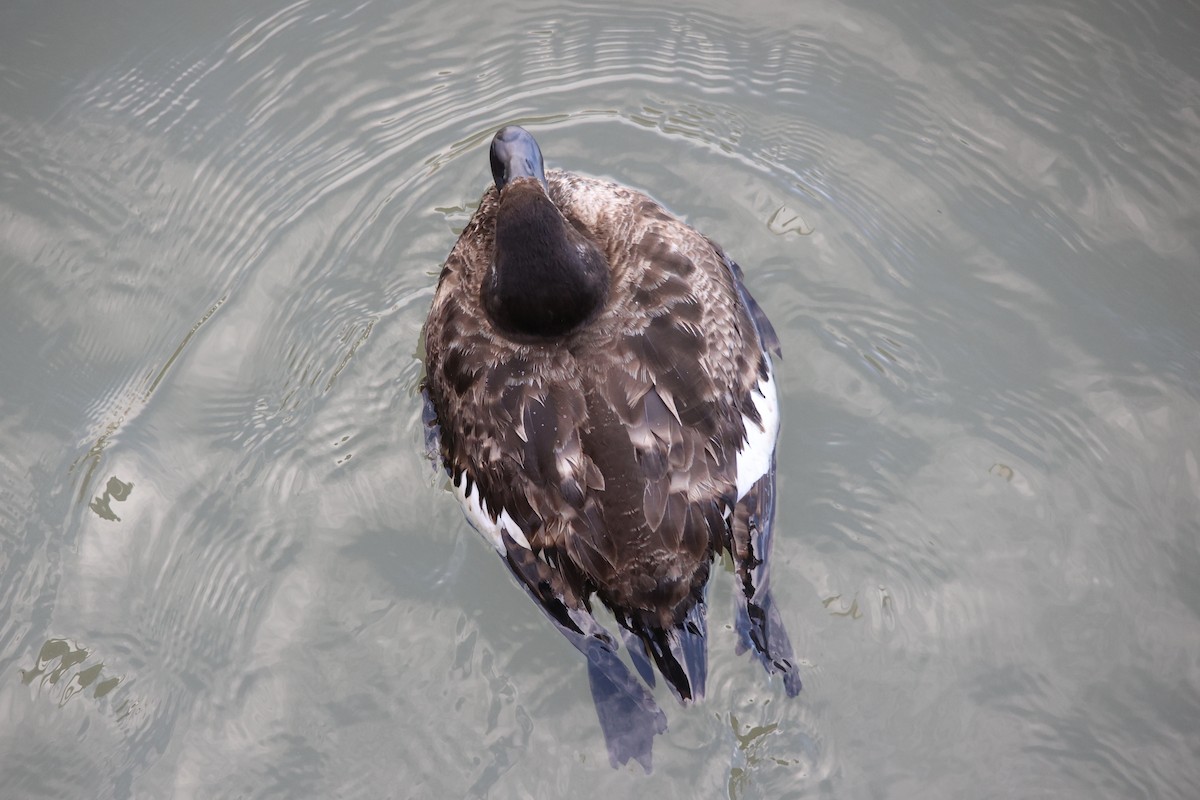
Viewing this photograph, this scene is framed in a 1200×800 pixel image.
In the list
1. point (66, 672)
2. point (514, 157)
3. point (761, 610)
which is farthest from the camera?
point (514, 157)

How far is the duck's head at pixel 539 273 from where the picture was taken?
3.14 m

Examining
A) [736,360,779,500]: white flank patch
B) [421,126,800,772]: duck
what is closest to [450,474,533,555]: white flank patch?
[421,126,800,772]: duck

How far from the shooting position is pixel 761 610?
332 centimetres

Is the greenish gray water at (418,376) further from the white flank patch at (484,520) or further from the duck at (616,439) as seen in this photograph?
the duck at (616,439)

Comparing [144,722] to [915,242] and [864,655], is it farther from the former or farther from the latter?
[915,242]

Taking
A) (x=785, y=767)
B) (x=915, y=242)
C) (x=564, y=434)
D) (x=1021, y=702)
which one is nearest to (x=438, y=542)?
(x=564, y=434)

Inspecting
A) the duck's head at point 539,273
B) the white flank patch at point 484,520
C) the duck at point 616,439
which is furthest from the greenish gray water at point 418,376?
the duck's head at point 539,273

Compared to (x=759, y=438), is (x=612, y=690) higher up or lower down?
lower down

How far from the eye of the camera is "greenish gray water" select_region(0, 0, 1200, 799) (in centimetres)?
338

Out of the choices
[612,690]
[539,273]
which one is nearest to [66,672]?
[612,690]

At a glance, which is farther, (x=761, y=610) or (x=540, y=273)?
(x=761, y=610)

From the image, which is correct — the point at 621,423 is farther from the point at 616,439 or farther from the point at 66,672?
the point at 66,672

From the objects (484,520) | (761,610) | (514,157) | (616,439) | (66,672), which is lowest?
(66,672)

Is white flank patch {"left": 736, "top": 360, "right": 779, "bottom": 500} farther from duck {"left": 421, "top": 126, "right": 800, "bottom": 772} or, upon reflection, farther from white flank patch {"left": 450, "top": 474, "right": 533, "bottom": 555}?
white flank patch {"left": 450, "top": 474, "right": 533, "bottom": 555}
